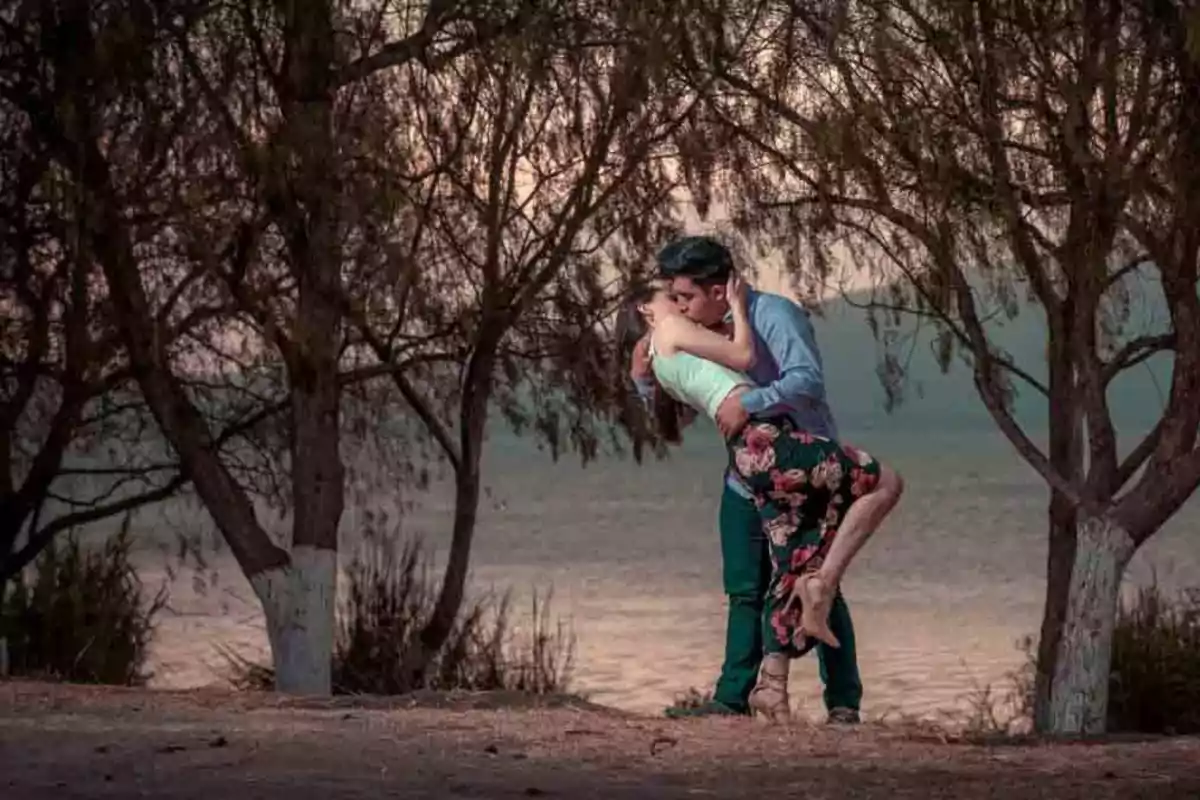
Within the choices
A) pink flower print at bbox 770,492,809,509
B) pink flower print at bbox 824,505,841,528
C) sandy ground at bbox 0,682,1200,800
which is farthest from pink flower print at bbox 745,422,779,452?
sandy ground at bbox 0,682,1200,800

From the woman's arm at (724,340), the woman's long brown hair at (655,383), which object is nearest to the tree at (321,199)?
the woman's long brown hair at (655,383)

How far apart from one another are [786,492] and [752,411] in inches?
11.1

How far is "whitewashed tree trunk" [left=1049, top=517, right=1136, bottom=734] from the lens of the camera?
10.4m

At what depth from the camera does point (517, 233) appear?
12.7m

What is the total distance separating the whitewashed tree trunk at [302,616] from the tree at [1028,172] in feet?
9.39

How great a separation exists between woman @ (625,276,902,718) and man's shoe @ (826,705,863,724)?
22 cm

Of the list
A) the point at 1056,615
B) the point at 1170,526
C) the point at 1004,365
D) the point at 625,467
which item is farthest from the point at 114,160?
the point at 625,467

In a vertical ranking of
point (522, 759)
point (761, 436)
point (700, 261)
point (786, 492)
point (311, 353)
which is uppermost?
point (311, 353)

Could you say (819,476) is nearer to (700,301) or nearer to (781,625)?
(781,625)

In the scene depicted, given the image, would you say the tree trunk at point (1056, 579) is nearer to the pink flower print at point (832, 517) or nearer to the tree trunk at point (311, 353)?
the tree trunk at point (311, 353)

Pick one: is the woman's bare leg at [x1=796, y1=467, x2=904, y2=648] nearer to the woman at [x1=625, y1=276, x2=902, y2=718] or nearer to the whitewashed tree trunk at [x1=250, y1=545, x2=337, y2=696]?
the woman at [x1=625, y1=276, x2=902, y2=718]

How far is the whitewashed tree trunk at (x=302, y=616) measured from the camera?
11961mm

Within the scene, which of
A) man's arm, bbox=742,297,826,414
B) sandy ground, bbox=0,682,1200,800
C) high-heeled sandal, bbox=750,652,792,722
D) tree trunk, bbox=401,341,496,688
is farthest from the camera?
tree trunk, bbox=401,341,496,688

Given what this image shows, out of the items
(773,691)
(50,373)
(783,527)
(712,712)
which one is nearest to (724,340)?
(783,527)
